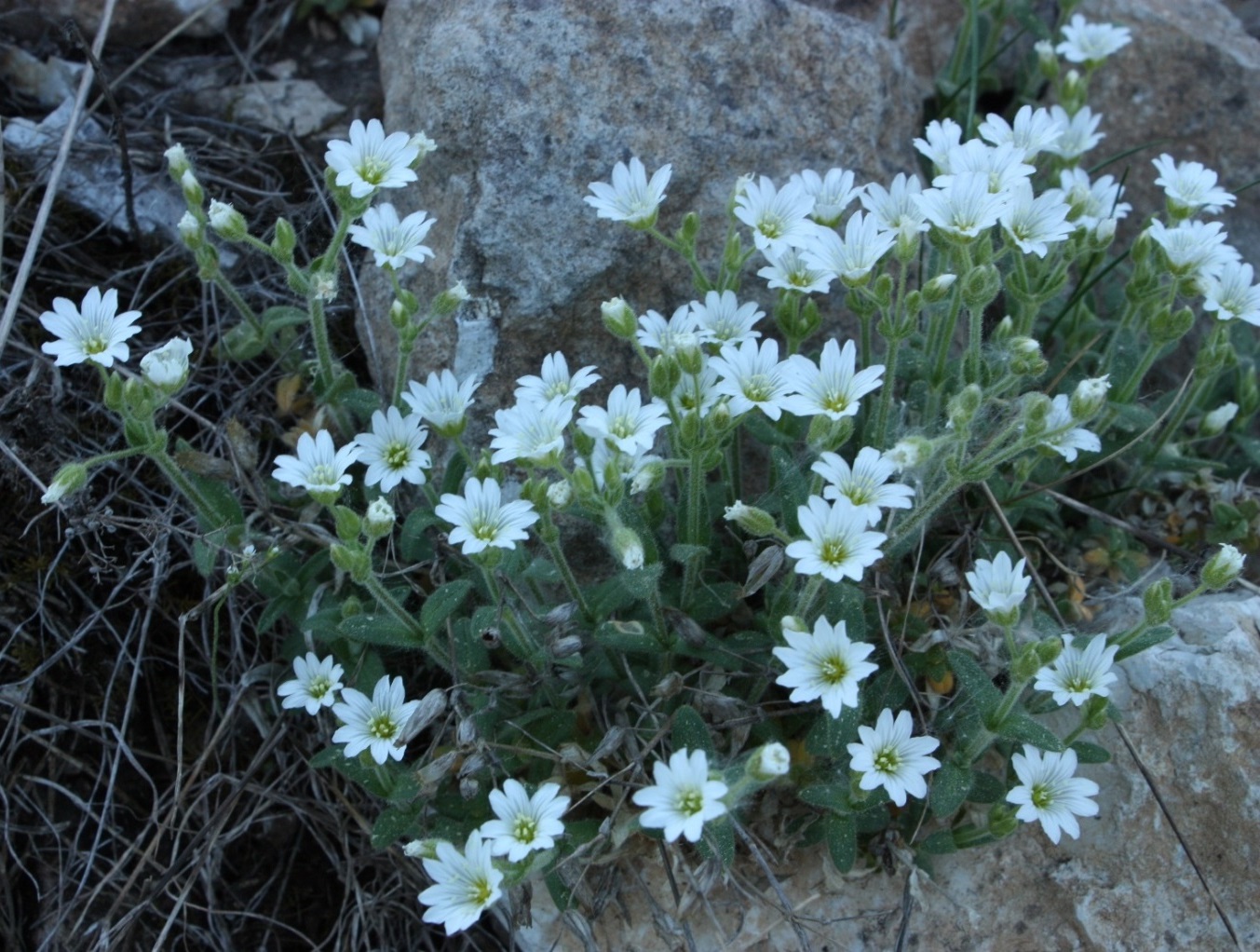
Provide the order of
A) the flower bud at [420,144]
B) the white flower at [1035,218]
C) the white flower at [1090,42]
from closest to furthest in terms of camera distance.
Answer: the white flower at [1035,218], the flower bud at [420,144], the white flower at [1090,42]

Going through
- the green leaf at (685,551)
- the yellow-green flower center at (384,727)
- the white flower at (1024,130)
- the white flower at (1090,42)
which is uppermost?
the white flower at (1024,130)

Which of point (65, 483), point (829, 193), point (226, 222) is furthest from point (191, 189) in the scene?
point (829, 193)

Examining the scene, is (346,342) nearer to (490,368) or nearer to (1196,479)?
(490,368)

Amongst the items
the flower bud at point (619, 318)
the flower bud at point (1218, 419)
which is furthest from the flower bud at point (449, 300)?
the flower bud at point (1218, 419)

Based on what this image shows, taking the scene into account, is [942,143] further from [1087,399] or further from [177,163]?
[177,163]

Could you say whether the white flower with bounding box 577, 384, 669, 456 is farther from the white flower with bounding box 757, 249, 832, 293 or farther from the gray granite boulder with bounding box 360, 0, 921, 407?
the gray granite boulder with bounding box 360, 0, 921, 407

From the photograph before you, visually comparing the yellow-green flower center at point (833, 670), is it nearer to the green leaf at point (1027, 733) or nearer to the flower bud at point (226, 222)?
the green leaf at point (1027, 733)
